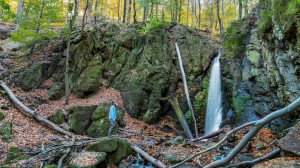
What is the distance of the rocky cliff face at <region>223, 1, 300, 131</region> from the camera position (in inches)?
256

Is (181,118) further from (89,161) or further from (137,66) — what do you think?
(89,161)

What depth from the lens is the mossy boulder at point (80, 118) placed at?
871 centimetres

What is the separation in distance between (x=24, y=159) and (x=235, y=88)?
11.5m

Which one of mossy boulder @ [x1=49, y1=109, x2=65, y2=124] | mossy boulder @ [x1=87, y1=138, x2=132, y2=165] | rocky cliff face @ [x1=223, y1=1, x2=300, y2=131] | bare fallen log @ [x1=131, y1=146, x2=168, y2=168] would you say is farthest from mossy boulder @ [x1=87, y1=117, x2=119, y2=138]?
rocky cliff face @ [x1=223, y1=1, x2=300, y2=131]

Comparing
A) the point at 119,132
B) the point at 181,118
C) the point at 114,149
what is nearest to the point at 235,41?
the point at 181,118

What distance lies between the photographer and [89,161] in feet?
17.5

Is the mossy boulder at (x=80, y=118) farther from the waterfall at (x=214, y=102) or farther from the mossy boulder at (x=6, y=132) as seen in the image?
the waterfall at (x=214, y=102)

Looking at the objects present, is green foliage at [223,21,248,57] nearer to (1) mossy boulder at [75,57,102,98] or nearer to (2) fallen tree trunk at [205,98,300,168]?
(1) mossy boulder at [75,57,102,98]

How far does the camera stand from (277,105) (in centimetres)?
809

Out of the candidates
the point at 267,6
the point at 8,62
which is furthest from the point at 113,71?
the point at 267,6

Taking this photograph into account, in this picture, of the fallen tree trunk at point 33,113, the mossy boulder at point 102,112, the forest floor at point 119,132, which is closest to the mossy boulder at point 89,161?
the forest floor at point 119,132

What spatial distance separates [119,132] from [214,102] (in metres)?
6.74

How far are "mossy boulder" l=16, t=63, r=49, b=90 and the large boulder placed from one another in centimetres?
1350

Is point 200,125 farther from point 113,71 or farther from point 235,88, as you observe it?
point 113,71
